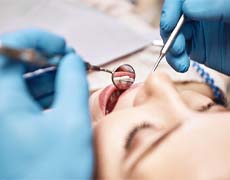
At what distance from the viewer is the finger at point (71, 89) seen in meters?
0.75

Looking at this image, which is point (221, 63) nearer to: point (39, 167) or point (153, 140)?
point (153, 140)

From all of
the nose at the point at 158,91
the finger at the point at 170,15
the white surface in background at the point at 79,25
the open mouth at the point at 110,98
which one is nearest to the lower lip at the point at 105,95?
the open mouth at the point at 110,98

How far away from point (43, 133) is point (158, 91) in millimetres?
293

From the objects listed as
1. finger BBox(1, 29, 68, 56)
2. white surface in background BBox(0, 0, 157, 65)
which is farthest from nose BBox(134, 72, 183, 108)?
white surface in background BBox(0, 0, 157, 65)

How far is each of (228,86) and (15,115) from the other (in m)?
0.95

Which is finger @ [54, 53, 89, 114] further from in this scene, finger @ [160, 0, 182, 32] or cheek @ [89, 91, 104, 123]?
finger @ [160, 0, 182, 32]

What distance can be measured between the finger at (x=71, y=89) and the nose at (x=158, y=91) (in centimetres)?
18

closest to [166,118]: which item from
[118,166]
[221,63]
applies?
[118,166]

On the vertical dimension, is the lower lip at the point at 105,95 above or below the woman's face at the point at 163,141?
below

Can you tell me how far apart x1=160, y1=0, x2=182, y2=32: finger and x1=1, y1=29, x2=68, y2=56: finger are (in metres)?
0.46

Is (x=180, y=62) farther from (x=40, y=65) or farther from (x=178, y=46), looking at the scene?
(x=40, y=65)

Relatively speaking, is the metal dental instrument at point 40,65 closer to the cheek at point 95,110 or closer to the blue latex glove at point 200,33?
the cheek at point 95,110

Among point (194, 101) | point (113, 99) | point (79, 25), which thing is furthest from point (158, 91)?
point (79, 25)

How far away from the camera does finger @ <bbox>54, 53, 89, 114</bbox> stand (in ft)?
2.47
